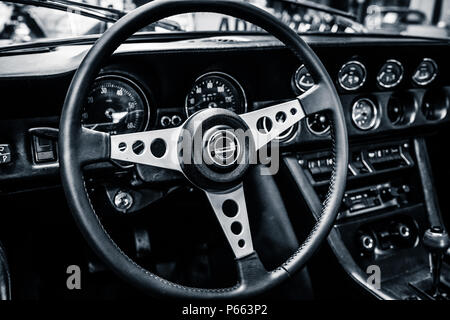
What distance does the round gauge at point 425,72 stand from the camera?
2.30m

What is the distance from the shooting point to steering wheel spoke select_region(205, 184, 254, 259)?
1.37m

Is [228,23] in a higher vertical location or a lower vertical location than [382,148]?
higher

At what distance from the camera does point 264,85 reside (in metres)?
1.94

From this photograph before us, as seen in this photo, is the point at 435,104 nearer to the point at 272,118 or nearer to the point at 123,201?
the point at 272,118

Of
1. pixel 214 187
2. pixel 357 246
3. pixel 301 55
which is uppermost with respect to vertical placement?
pixel 301 55

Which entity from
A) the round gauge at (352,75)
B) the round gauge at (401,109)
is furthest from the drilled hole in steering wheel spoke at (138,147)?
Answer: the round gauge at (401,109)

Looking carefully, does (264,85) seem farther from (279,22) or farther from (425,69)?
(425,69)

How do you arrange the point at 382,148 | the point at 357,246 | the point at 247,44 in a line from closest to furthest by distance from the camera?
the point at 247,44 → the point at 357,246 → the point at 382,148

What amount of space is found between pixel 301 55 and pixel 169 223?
118 centimetres

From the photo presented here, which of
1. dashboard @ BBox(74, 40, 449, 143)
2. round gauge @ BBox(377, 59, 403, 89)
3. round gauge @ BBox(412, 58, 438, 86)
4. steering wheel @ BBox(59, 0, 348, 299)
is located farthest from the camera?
round gauge @ BBox(412, 58, 438, 86)

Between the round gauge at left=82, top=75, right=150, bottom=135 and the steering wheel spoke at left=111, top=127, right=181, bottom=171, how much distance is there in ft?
1.31

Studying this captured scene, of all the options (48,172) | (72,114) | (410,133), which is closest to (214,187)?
(72,114)

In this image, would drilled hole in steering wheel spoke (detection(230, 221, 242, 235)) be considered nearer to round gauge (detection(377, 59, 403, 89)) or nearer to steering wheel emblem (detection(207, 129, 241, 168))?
steering wheel emblem (detection(207, 129, 241, 168))

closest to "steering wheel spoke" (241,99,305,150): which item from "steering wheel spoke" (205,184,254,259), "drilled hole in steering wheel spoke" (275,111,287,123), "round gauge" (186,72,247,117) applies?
"drilled hole in steering wheel spoke" (275,111,287,123)
